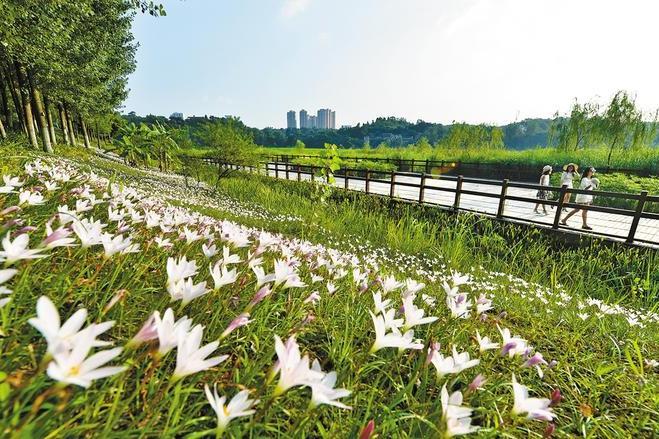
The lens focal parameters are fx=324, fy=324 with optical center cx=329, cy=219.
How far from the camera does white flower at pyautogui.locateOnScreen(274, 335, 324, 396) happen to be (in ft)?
2.58

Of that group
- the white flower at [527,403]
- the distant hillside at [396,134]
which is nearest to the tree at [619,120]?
the white flower at [527,403]

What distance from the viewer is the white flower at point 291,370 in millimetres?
787

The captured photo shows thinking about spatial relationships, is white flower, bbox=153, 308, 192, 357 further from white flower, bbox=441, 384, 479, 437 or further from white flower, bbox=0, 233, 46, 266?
white flower, bbox=441, 384, 479, 437

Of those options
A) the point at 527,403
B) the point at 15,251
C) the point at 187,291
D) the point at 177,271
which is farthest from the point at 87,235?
the point at 527,403

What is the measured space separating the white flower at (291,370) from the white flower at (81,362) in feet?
1.10

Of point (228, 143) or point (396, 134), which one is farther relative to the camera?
point (396, 134)

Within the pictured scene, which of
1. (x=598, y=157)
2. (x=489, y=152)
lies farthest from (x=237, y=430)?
(x=489, y=152)

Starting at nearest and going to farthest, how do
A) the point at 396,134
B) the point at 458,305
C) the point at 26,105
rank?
the point at 458,305 → the point at 26,105 → the point at 396,134

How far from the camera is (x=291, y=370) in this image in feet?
2.75

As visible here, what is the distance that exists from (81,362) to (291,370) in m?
0.45

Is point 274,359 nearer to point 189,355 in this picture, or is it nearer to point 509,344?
point 189,355

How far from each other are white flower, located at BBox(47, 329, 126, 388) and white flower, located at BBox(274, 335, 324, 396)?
33 centimetres

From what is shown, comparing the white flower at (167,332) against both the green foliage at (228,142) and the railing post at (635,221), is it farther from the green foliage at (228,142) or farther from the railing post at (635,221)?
A: the green foliage at (228,142)

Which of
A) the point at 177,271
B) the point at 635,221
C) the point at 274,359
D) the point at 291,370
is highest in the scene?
the point at 177,271
